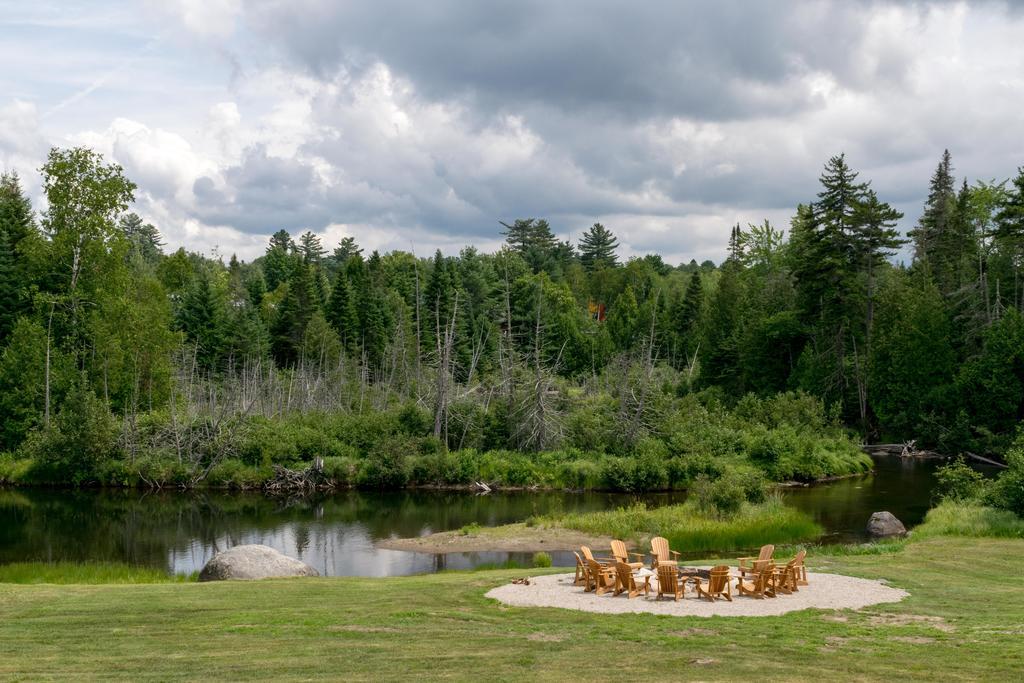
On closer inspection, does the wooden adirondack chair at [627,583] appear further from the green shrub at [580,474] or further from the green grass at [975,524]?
the green shrub at [580,474]

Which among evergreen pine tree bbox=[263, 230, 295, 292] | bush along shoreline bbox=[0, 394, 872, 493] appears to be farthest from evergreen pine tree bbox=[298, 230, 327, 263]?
bush along shoreline bbox=[0, 394, 872, 493]

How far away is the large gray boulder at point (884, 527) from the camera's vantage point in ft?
94.4

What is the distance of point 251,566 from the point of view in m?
21.5

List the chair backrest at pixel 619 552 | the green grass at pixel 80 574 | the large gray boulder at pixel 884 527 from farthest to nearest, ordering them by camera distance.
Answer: the large gray boulder at pixel 884 527
the green grass at pixel 80 574
the chair backrest at pixel 619 552

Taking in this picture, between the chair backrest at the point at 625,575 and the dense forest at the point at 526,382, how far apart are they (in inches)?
703

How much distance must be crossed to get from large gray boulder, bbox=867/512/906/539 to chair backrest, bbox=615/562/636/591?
15.4 m

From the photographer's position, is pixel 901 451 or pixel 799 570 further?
pixel 901 451

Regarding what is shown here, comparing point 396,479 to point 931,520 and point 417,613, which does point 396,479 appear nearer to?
point 931,520

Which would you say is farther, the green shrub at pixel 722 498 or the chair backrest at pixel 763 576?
the green shrub at pixel 722 498

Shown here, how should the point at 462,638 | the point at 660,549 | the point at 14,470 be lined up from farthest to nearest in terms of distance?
1. the point at 14,470
2. the point at 660,549
3. the point at 462,638

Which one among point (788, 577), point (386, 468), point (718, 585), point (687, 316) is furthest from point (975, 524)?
point (687, 316)

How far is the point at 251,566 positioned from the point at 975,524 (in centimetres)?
2017

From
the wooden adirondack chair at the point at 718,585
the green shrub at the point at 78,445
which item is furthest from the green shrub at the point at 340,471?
the wooden adirondack chair at the point at 718,585

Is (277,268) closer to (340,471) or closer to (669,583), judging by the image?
(340,471)
